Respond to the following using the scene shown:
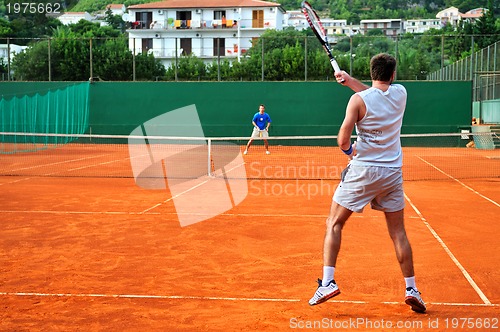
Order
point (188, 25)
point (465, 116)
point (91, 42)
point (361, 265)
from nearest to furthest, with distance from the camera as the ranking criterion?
point (361, 265) → point (465, 116) → point (91, 42) → point (188, 25)

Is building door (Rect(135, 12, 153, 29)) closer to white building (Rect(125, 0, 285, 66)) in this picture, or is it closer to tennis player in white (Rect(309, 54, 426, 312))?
white building (Rect(125, 0, 285, 66))

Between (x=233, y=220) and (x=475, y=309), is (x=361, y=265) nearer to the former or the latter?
(x=475, y=309)

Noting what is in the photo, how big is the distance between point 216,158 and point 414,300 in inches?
673

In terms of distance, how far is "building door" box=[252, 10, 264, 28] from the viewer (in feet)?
274

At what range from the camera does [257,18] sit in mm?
84375

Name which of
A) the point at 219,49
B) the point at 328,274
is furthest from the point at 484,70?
the point at 328,274

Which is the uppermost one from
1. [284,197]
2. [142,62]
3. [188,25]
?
[188,25]

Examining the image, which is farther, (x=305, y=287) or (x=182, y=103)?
(x=182, y=103)

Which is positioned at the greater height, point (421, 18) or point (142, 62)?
point (421, 18)

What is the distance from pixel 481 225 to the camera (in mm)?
9211

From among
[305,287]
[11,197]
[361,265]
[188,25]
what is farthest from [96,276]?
[188,25]

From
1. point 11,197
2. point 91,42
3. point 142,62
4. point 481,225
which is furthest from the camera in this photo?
point 142,62

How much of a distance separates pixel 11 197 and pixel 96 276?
6.46 meters

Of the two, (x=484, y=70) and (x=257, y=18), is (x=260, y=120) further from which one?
(x=257, y=18)
